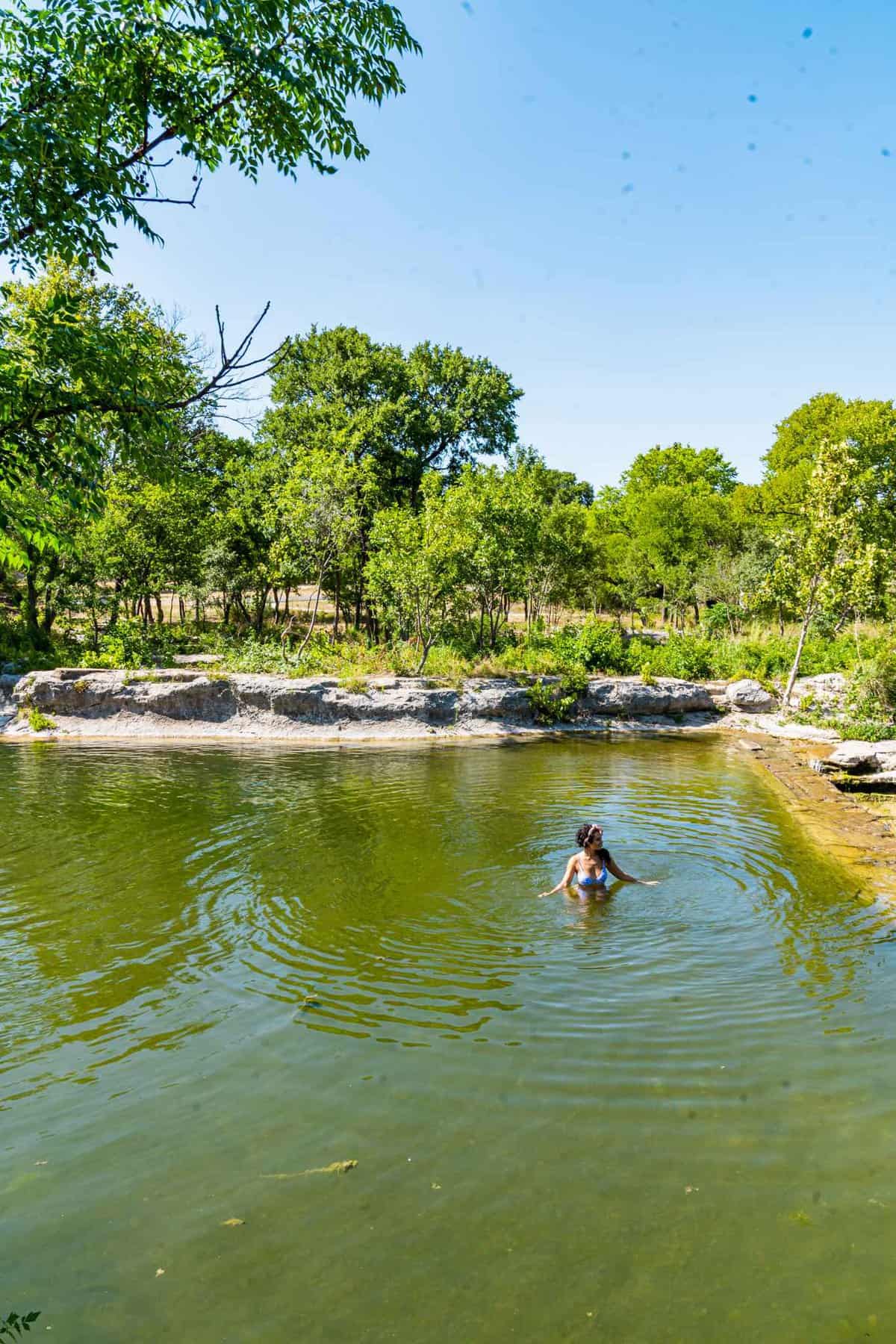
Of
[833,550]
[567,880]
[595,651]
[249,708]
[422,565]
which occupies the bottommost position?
[567,880]

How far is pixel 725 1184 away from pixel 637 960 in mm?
3037

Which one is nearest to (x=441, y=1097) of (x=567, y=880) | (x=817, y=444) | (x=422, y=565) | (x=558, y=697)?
(x=567, y=880)

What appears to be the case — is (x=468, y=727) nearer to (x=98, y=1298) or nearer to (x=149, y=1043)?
(x=149, y=1043)

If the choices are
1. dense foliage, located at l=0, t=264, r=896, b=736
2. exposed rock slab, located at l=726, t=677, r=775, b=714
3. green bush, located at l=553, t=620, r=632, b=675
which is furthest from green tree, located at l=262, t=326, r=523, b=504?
exposed rock slab, located at l=726, t=677, r=775, b=714

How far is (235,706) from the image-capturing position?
2197 centimetres

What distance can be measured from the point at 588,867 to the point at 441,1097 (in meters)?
4.19

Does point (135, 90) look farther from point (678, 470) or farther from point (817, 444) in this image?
point (678, 470)

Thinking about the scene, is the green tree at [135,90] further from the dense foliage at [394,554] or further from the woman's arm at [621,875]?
the dense foliage at [394,554]

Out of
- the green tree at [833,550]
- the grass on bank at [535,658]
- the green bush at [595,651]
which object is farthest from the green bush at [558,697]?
the green tree at [833,550]

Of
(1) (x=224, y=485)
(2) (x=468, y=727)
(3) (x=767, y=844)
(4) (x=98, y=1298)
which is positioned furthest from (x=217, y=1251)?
(1) (x=224, y=485)

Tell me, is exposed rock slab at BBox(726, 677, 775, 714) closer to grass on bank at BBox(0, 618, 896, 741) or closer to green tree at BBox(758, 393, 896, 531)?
grass on bank at BBox(0, 618, 896, 741)

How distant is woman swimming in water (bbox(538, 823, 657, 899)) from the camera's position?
8734 millimetres

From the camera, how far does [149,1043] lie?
5633mm

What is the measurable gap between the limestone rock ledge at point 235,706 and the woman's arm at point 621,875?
496 inches
